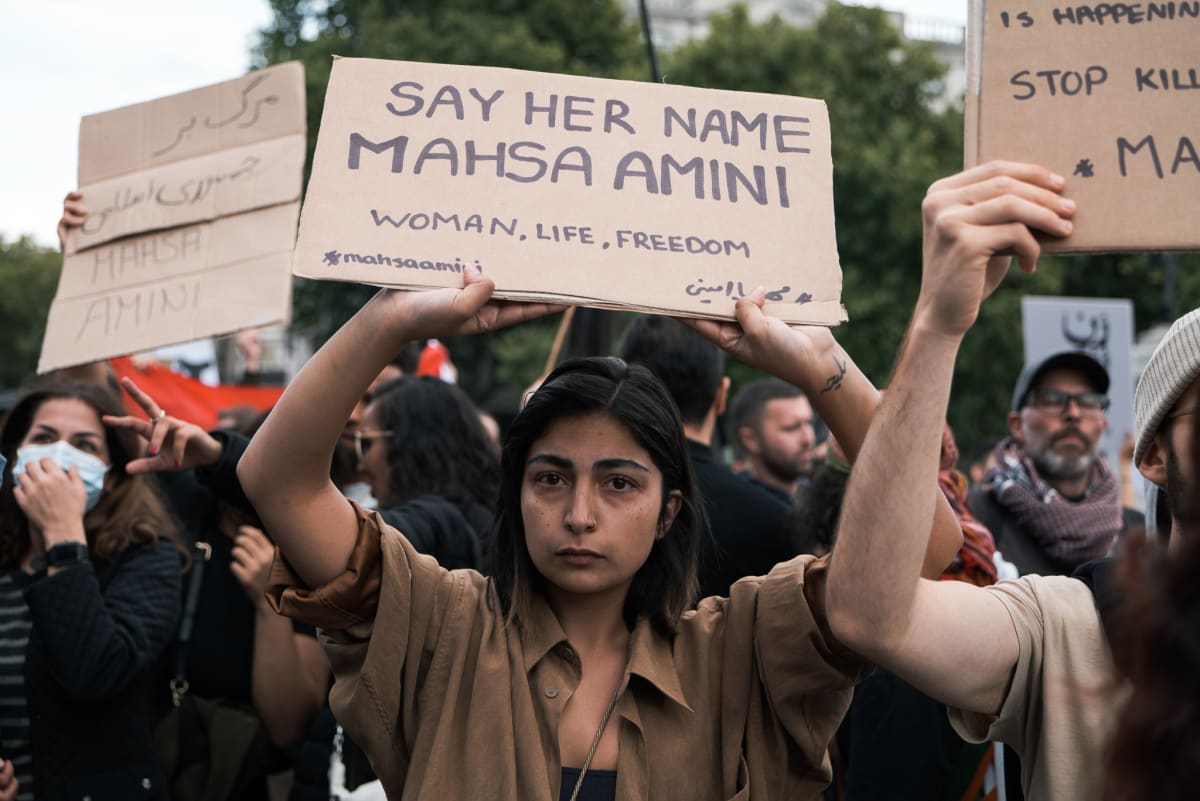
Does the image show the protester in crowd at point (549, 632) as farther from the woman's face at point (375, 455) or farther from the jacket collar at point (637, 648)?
the woman's face at point (375, 455)

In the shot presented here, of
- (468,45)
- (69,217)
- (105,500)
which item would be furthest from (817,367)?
(468,45)

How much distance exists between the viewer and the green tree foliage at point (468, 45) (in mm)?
21234

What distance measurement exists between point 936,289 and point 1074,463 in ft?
10.5

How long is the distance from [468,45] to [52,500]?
19194mm

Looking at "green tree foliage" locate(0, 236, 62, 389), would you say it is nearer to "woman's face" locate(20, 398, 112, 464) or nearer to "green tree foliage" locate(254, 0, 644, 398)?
"green tree foliage" locate(254, 0, 644, 398)

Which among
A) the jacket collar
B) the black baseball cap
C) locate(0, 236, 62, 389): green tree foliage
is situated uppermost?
locate(0, 236, 62, 389): green tree foliage

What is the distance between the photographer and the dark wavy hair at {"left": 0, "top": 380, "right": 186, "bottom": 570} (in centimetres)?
366

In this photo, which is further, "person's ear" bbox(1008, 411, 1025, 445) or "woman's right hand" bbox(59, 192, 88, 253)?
"person's ear" bbox(1008, 411, 1025, 445)

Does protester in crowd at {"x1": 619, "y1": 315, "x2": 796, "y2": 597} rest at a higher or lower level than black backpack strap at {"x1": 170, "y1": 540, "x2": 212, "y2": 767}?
higher

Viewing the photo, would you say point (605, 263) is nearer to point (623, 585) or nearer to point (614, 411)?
point (614, 411)

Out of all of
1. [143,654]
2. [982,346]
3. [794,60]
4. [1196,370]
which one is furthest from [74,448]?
[794,60]

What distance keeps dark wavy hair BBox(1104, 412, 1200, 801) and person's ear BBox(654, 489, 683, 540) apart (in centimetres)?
139

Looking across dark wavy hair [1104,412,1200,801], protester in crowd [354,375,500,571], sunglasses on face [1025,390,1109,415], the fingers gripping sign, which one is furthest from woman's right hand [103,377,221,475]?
sunglasses on face [1025,390,1109,415]

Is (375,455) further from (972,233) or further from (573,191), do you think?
(972,233)
